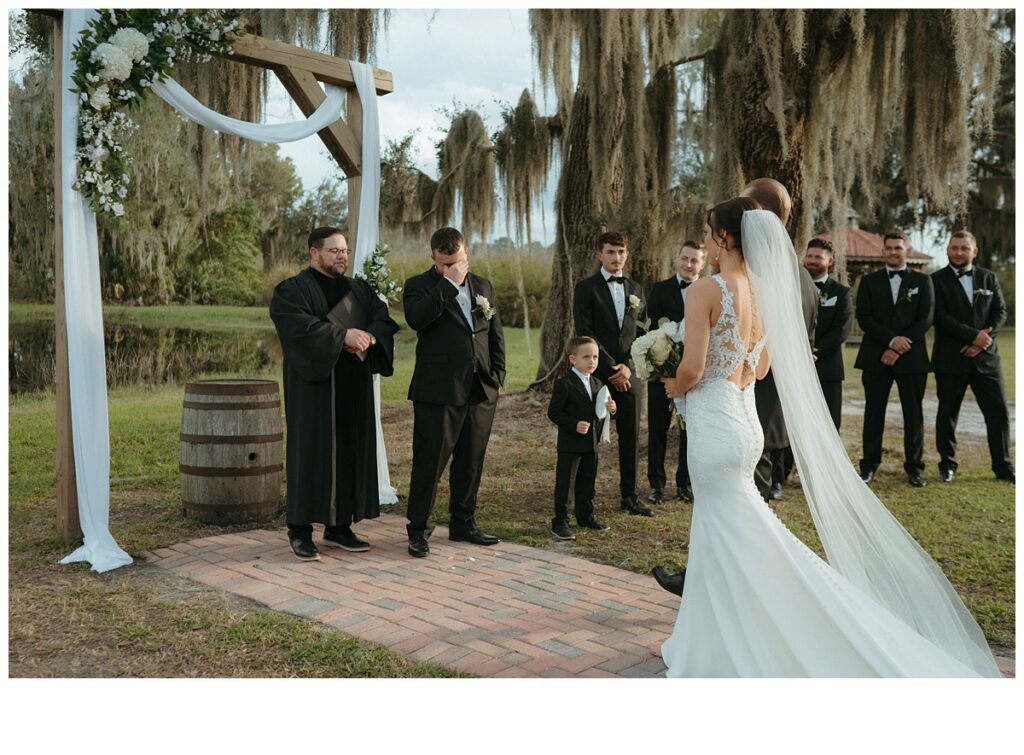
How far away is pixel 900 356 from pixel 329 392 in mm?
4743

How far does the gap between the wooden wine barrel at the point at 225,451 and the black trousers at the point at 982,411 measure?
212 inches

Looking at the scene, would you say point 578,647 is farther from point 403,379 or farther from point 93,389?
point 403,379

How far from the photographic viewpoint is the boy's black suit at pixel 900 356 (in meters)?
7.14

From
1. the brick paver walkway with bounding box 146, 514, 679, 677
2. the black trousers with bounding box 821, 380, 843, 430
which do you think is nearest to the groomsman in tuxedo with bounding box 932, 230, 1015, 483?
the black trousers with bounding box 821, 380, 843, 430

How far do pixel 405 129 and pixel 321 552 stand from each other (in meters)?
10.7

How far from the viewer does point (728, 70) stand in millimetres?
7520

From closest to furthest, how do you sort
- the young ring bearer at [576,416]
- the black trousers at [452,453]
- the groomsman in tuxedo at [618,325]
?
the black trousers at [452,453] < the young ring bearer at [576,416] < the groomsman in tuxedo at [618,325]

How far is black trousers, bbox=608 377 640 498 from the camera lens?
5992 mm

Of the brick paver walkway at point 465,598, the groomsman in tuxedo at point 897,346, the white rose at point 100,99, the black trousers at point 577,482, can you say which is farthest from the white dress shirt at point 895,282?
the white rose at point 100,99

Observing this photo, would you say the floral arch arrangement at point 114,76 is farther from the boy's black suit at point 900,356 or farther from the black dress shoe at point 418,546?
the boy's black suit at point 900,356

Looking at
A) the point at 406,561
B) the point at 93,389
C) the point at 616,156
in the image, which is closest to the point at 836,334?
the point at 616,156

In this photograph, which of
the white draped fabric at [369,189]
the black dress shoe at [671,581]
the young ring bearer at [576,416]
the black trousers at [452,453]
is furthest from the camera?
the white draped fabric at [369,189]

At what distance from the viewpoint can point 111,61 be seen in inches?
193

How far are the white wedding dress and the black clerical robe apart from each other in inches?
88.3
